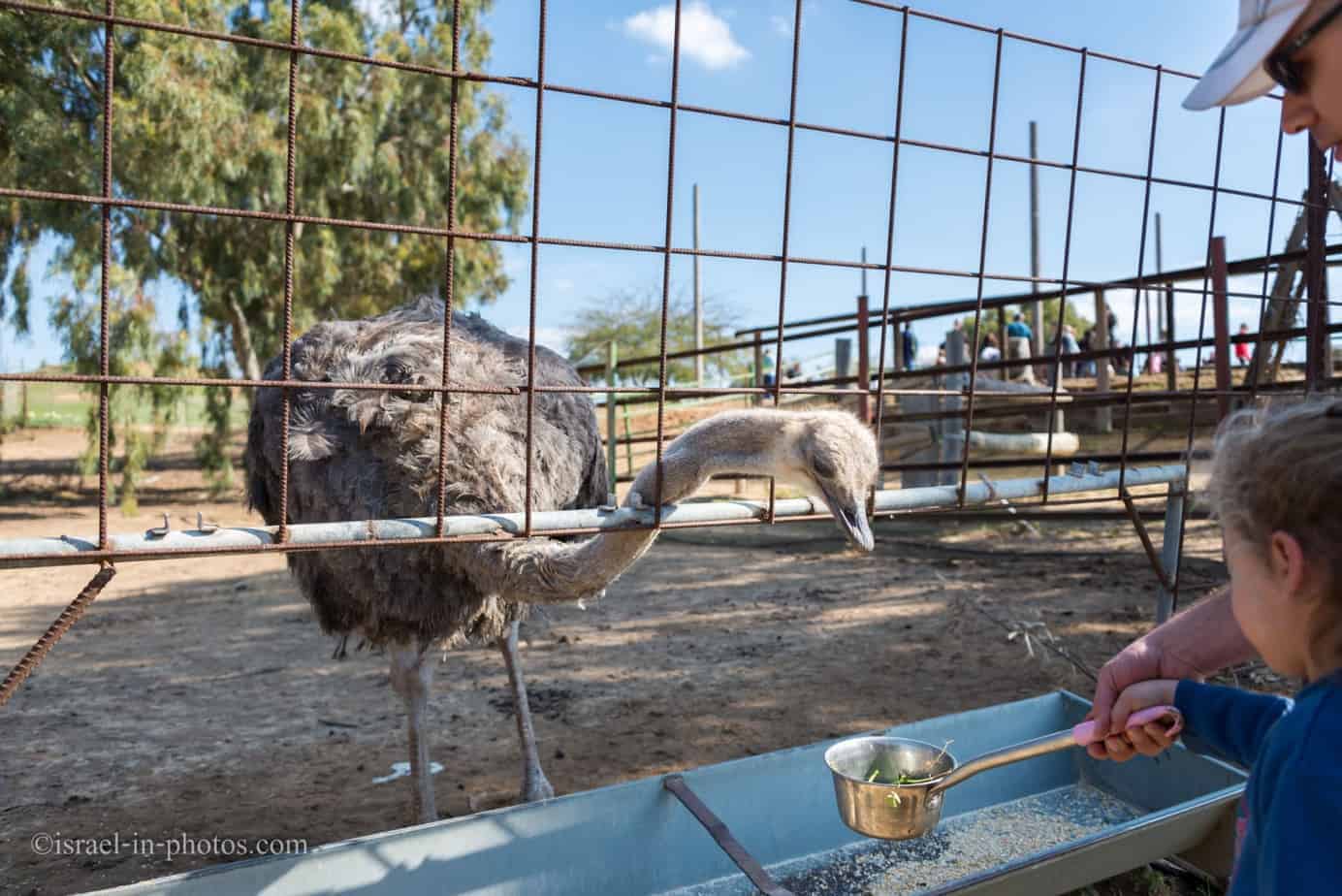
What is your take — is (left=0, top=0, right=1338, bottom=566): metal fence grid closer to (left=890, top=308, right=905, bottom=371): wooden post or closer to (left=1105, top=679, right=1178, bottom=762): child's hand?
(left=1105, top=679, right=1178, bottom=762): child's hand

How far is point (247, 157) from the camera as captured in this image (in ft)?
37.3

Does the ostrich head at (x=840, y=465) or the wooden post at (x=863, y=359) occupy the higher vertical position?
the wooden post at (x=863, y=359)

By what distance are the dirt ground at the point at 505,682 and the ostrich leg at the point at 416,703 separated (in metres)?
0.27

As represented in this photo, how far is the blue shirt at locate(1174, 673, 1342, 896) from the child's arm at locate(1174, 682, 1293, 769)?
211 mm

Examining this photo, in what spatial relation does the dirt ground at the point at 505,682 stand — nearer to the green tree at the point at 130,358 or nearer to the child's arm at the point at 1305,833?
the child's arm at the point at 1305,833

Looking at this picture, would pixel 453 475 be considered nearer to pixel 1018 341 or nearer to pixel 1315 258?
pixel 1315 258

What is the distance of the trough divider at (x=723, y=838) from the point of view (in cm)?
207

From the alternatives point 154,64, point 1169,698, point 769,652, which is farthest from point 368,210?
point 1169,698

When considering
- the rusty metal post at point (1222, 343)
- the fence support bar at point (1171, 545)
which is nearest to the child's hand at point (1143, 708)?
the fence support bar at point (1171, 545)

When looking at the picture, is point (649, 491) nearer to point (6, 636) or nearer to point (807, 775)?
point (807, 775)

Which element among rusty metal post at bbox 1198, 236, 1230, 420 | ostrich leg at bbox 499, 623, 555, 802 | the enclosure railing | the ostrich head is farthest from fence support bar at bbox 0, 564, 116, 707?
rusty metal post at bbox 1198, 236, 1230, 420

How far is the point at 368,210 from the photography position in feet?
43.8

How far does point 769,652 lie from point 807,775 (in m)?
2.34

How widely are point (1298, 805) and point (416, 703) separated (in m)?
2.78
